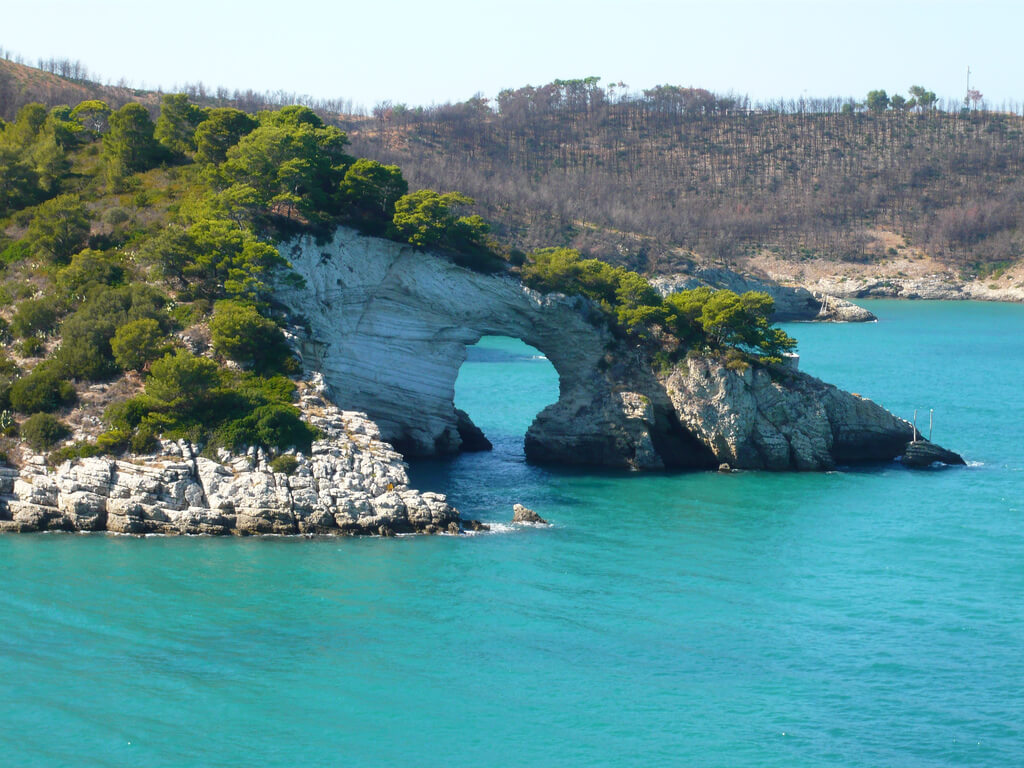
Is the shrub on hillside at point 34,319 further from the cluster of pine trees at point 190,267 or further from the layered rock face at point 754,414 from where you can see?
the layered rock face at point 754,414

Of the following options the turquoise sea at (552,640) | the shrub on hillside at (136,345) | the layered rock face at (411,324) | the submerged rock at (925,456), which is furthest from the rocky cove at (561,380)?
the shrub on hillside at (136,345)

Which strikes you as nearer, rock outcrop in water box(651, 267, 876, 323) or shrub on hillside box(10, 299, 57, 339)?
shrub on hillside box(10, 299, 57, 339)

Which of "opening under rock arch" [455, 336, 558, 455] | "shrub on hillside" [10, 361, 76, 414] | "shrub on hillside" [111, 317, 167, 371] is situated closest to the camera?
"shrub on hillside" [10, 361, 76, 414]

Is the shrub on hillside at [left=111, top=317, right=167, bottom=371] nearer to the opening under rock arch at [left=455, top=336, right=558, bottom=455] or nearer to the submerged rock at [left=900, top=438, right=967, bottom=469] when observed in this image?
the opening under rock arch at [left=455, top=336, right=558, bottom=455]

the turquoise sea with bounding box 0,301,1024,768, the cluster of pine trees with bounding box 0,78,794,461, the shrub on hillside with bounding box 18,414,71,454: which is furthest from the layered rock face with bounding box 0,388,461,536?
the turquoise sea with bounding box 0,301,1024,768

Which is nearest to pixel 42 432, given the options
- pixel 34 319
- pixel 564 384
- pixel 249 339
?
pixel 34 319

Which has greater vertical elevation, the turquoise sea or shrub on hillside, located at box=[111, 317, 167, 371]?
shrub on hillside, located at box=[111, 317, 167, 371]

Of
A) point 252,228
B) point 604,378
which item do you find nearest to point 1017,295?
point 604,378
